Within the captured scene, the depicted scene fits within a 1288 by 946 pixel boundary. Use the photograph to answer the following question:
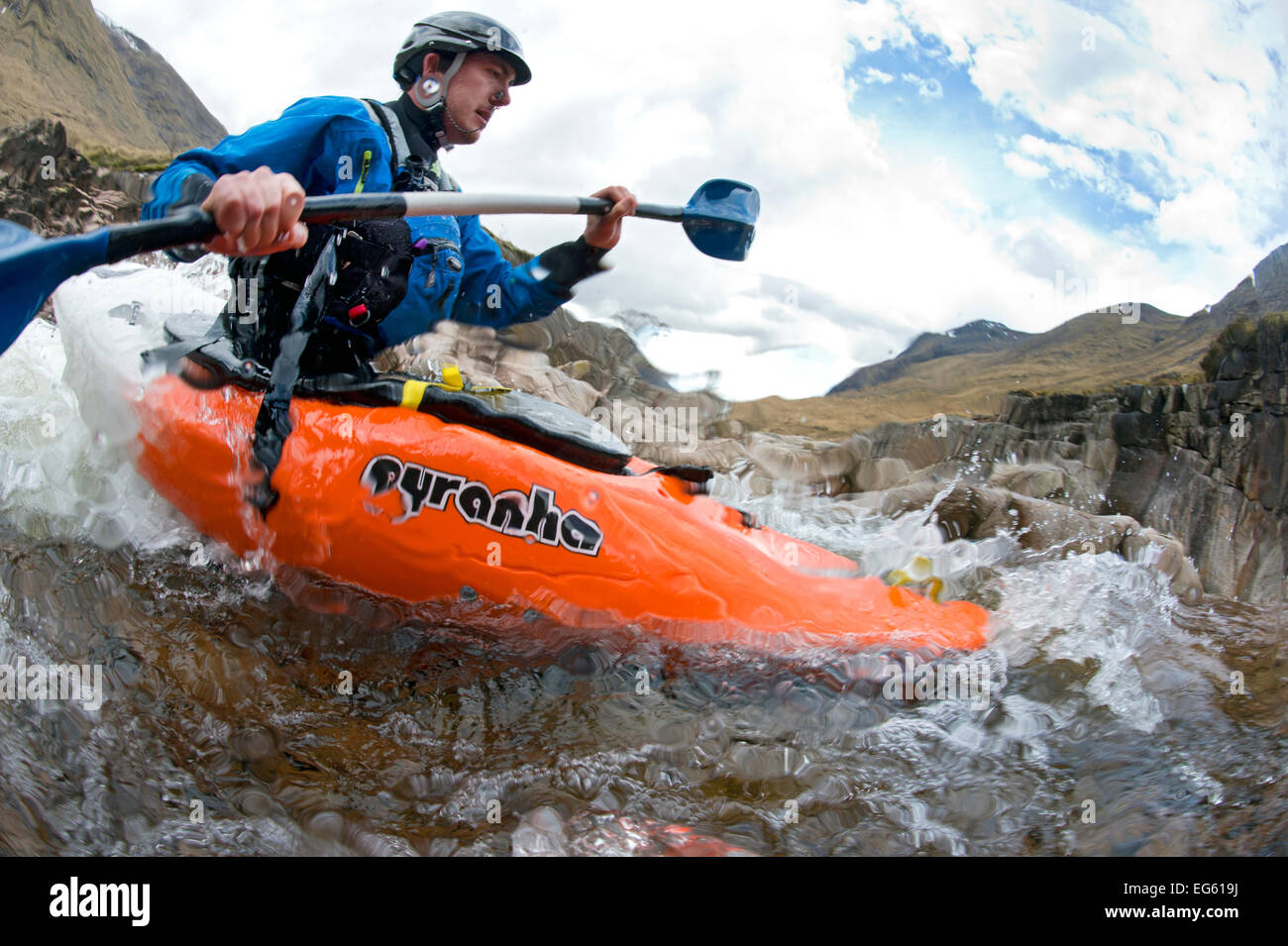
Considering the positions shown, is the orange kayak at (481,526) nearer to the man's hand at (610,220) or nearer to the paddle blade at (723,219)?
the man's hand at (610,220)

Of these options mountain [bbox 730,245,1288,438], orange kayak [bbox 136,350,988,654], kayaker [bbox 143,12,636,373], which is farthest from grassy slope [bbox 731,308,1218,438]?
kayaker [bbox 143,12,636,373]

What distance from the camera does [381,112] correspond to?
90.4 inches

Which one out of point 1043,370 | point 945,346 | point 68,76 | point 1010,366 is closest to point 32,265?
point 68,76

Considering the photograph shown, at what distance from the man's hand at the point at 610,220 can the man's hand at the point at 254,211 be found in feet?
3.54

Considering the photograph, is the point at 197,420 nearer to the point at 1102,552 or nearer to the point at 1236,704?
the point at 1236,704

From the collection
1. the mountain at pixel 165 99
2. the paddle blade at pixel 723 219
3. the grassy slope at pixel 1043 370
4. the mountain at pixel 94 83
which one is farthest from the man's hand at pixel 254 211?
the grassy slope at pixel 1043 370

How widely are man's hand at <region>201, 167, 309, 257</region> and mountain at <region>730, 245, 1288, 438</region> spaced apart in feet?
11.4

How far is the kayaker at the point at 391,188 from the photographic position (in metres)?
2.17

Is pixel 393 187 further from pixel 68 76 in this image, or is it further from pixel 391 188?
pixel 68 76

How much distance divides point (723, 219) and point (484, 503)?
135 cm

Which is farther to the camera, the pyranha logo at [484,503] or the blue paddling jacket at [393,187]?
the pyranha logo at [484,503]

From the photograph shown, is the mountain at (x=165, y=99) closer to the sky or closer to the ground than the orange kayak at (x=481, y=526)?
closer to the sky
